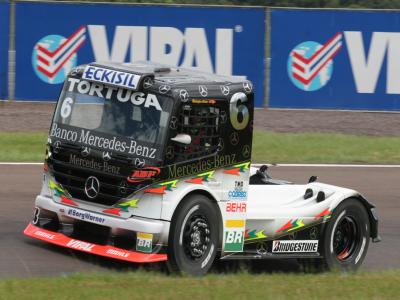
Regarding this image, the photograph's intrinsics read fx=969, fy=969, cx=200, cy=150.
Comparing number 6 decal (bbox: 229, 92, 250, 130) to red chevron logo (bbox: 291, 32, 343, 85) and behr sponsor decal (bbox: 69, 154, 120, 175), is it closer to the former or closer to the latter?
behr sponsor decal (bbox: 69, 154, 120, 175)

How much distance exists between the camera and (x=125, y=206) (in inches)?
377

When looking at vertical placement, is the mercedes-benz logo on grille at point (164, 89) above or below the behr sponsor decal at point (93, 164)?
above

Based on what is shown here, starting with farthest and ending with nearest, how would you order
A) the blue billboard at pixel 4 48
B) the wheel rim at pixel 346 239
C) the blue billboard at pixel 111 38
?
the blue billboard at pixel 4 48
the blue billboard at pixel 111 38
the wheel rim at pixel 346 239

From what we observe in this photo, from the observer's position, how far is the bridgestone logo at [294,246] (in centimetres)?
1044

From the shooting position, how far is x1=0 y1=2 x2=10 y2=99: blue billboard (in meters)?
21.0

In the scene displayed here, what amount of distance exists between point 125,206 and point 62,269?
3.08ft

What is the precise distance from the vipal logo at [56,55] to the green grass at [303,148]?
2.12 metres

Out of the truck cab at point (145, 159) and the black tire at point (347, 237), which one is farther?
the black tire at point (347, 237)

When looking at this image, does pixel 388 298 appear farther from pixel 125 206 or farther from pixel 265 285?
pixel 125 206

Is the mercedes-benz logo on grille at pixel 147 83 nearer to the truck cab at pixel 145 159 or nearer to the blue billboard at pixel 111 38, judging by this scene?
the truck cab at pixel 145 159

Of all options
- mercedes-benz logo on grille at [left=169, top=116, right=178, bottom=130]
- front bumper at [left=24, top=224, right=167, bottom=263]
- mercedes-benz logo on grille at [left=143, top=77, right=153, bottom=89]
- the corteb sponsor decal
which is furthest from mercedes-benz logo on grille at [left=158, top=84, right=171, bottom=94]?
front bumper at [left=24, top=224, right=167, bottom=263]

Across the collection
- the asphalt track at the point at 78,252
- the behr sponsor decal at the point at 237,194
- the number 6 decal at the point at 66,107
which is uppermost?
the number 6 decal at the point at 66,107

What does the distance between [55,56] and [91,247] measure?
1150cm

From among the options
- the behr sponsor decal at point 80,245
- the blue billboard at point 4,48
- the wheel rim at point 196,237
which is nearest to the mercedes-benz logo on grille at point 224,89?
the wheel rim at point 196,237
